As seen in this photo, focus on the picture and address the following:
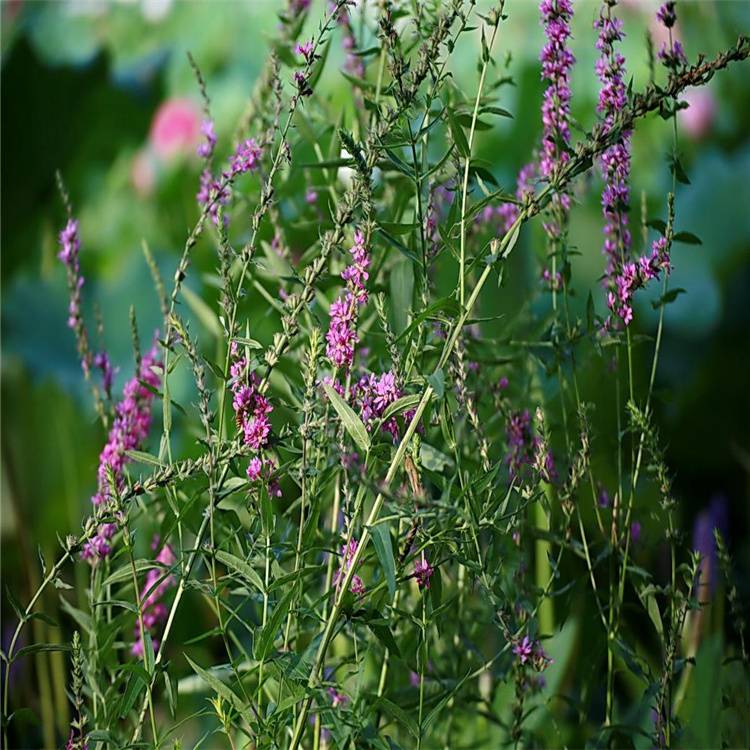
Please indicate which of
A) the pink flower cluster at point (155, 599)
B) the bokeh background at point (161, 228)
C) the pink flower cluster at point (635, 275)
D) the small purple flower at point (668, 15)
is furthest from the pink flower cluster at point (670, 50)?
the bokeh background at point (161, 228)

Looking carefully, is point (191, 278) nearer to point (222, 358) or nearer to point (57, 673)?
point (57, 673)

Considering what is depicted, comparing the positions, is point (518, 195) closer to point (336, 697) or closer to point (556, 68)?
point (556, 68)

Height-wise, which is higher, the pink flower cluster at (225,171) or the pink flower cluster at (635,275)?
the pink flower cluster at (225,171)

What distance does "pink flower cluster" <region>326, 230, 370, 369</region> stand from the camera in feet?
2.33

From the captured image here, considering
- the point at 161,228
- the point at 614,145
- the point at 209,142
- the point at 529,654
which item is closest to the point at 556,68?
the point at 614,145

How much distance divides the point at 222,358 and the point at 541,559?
457 millimetres

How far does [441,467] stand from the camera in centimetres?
85

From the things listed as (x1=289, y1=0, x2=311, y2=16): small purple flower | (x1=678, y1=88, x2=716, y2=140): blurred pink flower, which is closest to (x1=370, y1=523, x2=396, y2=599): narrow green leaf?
(x1=289, y1=0, x2=311, y2=16): small purple flower

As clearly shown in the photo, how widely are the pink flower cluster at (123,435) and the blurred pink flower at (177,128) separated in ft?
7.12

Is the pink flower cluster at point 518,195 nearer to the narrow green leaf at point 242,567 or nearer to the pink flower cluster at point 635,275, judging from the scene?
the pink flower cluster at point 635,275

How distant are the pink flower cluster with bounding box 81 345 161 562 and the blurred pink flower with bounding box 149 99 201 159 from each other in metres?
2.17

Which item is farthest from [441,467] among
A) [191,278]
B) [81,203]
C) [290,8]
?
[81,203]

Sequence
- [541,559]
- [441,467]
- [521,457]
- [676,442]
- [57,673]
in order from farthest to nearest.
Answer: [676,442] → [57,673] → [541,559] → [521,457] → [441,467]

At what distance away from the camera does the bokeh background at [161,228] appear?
2.23 metres
